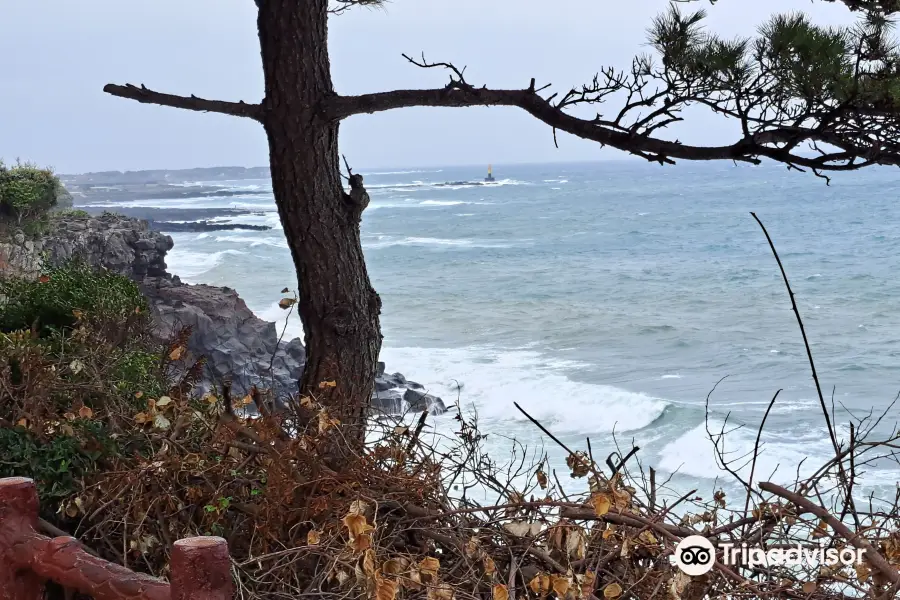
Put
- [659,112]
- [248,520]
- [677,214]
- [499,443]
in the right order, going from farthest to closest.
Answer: [677,214], [499,443], [659,112], [248,520]

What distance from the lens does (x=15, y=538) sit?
4.62 feet

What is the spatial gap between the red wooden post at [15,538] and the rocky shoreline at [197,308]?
22.1ft

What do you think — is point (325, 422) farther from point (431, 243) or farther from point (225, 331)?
point (431, 243)

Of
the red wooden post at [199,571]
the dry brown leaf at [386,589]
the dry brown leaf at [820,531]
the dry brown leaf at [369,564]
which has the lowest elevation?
the dry brown leaf at [386,589]

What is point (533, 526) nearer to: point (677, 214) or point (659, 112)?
point (659, 112)

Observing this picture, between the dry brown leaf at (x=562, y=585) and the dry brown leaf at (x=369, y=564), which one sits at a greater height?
the dry brown leaf at (x=369, y=564)

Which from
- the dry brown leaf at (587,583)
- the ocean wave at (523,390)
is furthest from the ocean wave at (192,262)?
the dry brown leaf at (587,583)

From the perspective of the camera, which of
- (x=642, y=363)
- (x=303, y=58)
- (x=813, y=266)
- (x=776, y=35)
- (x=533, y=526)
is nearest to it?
(x=533, y=526)

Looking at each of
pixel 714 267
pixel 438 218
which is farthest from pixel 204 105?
pixel 438 218

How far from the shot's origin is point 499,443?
320 inches

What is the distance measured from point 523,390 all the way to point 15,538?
10.4m

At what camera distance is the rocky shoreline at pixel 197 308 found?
9586mm

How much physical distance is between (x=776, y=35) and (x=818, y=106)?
23cm

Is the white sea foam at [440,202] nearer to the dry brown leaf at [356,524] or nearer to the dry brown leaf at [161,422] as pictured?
the dry brown leaf at [161,422]
